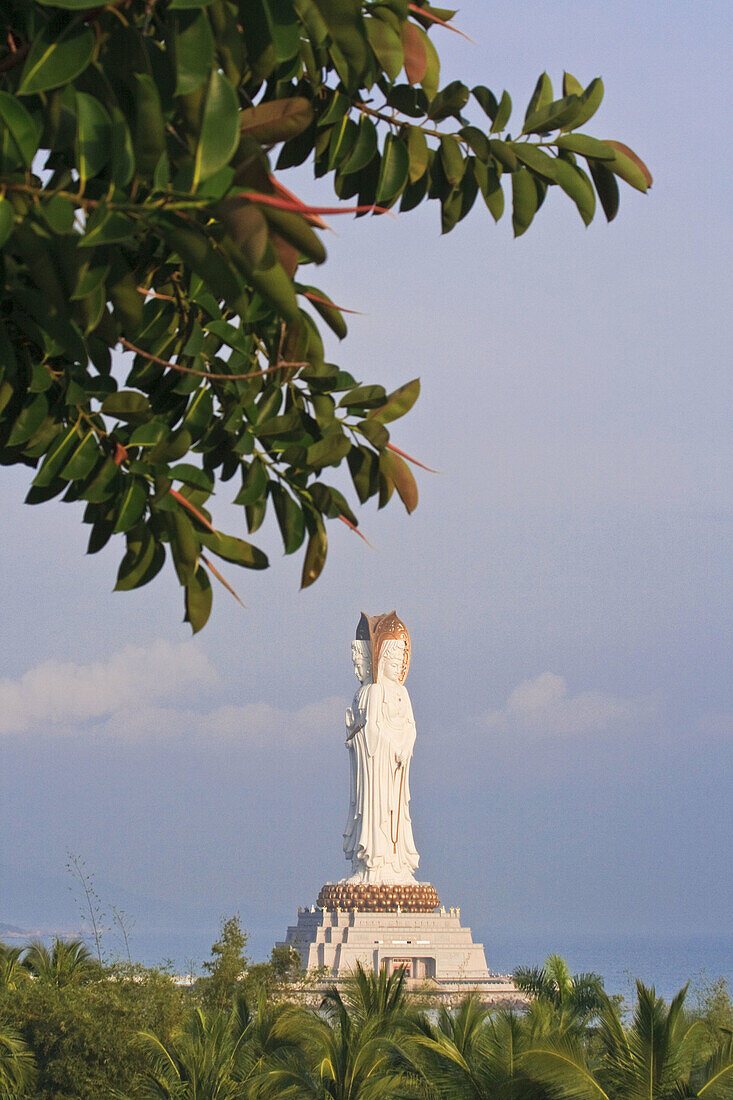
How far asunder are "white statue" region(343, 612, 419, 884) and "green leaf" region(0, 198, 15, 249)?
108 feet

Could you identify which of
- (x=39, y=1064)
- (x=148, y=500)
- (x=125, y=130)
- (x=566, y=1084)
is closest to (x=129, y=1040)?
(x=39, y=1064)

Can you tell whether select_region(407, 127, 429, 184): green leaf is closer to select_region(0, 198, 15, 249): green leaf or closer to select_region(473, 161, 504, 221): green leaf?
select_region(473, 161, 504, 221): green leaf

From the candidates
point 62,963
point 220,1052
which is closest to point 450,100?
point 220,1052

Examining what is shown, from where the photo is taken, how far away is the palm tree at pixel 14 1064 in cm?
1739

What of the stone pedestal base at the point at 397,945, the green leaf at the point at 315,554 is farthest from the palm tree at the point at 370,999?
the stone pedestal base at the point at 397,945

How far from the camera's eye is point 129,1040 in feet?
58.0

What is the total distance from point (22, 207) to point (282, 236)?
17.5 inches

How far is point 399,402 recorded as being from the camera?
340cm

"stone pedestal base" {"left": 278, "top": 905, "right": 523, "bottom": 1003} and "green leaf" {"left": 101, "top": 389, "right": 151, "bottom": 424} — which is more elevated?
"stone pedestal base" {"left": 278, "top": 905, "right": 523, "bottom": 1003}

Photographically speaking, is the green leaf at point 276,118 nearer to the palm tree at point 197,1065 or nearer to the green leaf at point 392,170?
the green leaf at point 392,170

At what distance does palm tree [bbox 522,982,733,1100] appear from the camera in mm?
11039

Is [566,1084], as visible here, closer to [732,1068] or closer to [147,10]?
[732,1068]

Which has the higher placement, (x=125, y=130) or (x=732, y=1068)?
(x=125, y=130)

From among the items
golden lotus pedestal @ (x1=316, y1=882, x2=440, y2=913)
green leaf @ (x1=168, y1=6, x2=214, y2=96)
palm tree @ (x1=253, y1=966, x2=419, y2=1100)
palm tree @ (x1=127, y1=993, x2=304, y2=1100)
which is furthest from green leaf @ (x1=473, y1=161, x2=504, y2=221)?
golden lotus pedestal @ (x1=316, y1=882, x2=440, y2=913)
